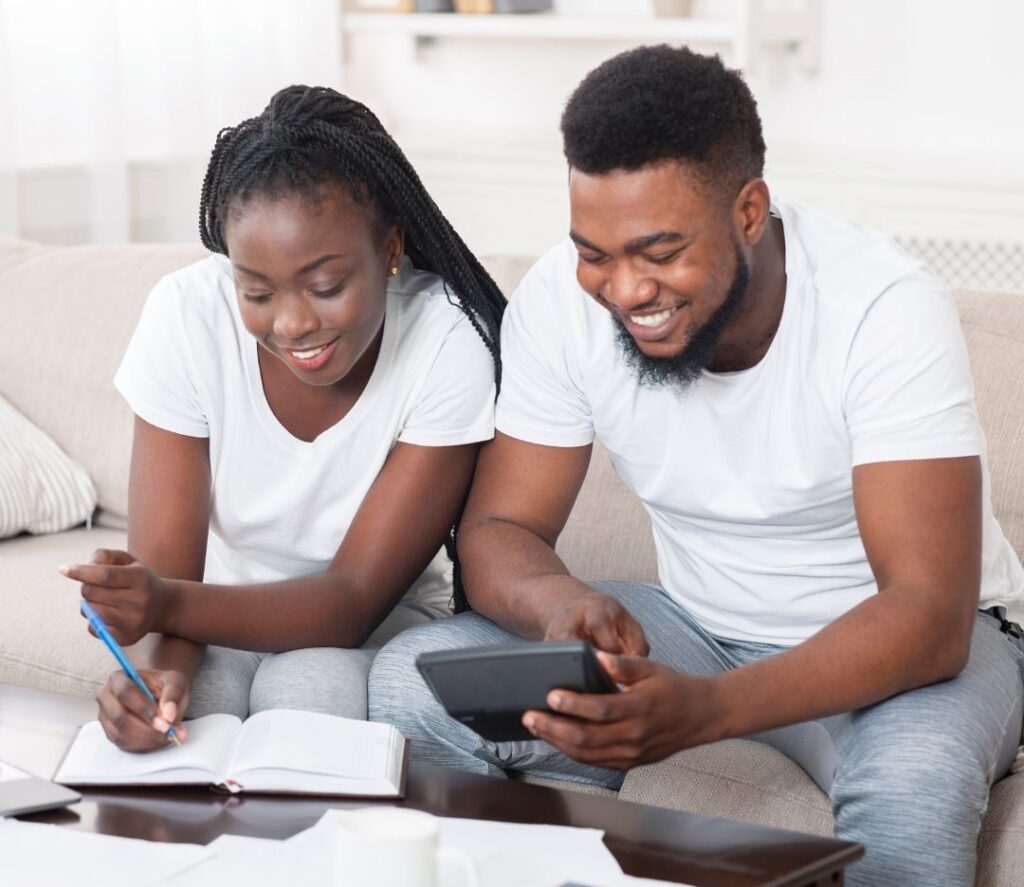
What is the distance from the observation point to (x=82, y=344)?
241 centimetres

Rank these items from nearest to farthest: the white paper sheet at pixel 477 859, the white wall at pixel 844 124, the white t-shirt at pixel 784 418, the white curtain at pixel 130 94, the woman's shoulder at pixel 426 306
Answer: the white paper sheet at pixel 477 859 < the white t-shirt at pixel 784 418 < the woman's shoulder at pixel 426 306 < the white wall at pixel 844 124 < the white curtain at pixel 130 94

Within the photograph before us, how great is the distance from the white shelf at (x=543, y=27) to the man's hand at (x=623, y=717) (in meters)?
2.18

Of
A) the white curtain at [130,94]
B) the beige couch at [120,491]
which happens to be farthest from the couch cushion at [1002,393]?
the white curtain at [130,94]

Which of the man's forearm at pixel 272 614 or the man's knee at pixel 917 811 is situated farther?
the man's forearm at pixel 272 614

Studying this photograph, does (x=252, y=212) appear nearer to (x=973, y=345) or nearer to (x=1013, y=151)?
(x=973, y=345)

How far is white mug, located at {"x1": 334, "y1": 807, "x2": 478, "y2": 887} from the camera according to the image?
95 centimetres

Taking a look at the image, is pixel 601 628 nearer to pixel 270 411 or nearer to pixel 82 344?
pixel 270 411

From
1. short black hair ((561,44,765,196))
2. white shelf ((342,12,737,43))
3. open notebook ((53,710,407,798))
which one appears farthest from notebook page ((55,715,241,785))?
white shelf ((342,12,737,43))

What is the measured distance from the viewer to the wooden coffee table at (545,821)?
114cm

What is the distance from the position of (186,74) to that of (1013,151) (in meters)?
1.81

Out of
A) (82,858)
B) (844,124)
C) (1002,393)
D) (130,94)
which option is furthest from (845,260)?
(130,94)

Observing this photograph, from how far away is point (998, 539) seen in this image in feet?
5.31

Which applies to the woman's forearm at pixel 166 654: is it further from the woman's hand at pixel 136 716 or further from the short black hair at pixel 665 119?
the short black hair at pixel 665 119

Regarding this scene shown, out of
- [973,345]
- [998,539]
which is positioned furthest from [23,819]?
[973,345]
